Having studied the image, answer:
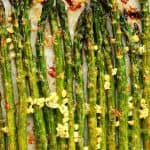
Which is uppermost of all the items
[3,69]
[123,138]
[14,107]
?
[3,69]

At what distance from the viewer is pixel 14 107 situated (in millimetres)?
2701

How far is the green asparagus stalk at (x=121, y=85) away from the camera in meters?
2.81

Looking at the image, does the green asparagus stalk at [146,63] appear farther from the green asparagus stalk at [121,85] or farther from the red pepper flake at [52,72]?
the red pepper flake at [52,72]

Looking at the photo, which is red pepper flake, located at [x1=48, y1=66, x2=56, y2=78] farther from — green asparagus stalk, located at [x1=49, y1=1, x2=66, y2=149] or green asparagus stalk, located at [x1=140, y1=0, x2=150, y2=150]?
green asparagus stalk, located at [x1=140, y1=0, x2=150, y2=150]

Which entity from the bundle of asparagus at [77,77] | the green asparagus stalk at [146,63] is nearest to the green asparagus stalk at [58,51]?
the bundle of asparagus at [77,77]

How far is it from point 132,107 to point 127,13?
473mm

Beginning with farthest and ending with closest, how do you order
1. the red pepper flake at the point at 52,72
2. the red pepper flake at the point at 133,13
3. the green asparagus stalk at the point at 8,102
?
the red pepper flake at the point at 133,13, the red pepper flake at the point at 52,72, the green asparagus stalk at the point at 8,102

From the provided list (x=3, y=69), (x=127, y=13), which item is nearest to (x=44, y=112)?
(x=3, y=69)

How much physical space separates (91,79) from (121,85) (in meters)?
0.16

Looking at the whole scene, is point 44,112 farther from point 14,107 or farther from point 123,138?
point 123,138

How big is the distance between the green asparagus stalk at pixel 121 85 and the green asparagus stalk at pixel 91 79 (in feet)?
0.40

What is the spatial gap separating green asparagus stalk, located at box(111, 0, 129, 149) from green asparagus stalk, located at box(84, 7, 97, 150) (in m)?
0.12

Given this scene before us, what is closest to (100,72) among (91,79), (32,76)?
(91,79)

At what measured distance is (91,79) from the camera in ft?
9.14
